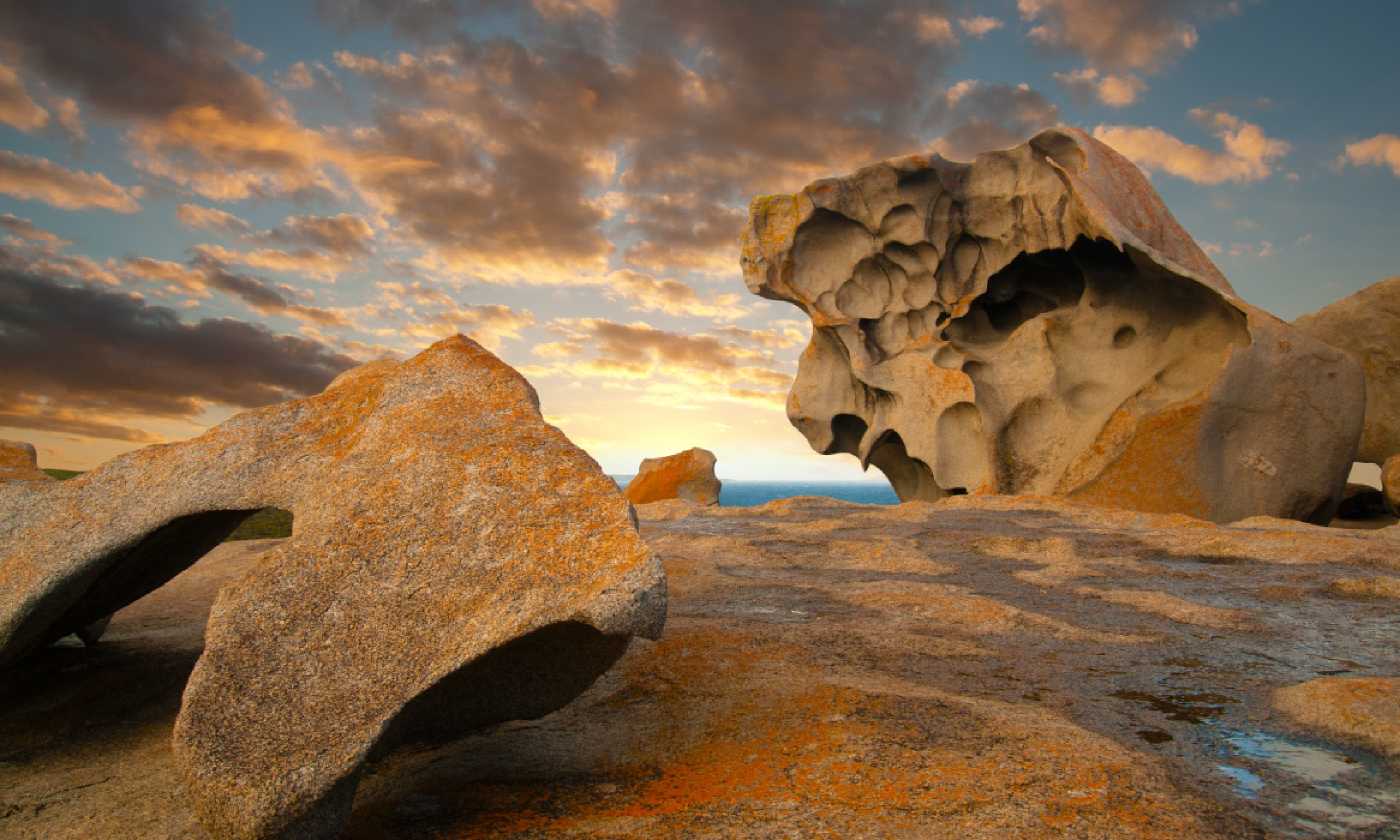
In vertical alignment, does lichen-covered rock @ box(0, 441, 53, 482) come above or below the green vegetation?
above

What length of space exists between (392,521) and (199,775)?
0.79 m

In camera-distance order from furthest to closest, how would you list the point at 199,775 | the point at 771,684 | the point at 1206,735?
1. the point at 771,684
2. the point at 1206,735
3. the point at 199,775

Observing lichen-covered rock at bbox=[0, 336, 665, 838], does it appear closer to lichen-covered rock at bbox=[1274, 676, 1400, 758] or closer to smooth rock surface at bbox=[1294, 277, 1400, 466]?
lichen-covered rock at bbox=[1274, 676, 1400, 758]

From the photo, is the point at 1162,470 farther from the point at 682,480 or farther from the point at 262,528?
the point at 262,528

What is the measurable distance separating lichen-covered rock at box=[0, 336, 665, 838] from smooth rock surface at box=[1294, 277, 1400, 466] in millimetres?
13864

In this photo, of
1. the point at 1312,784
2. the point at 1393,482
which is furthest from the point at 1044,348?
the point at 1312,784

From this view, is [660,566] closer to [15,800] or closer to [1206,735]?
[1206,735]

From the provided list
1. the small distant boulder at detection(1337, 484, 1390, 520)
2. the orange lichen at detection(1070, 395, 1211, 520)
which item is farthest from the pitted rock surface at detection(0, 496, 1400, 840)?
the small distant boulder at detection(1337, 484, 1390, 520)

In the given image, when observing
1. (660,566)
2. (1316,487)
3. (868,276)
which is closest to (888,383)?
(868,276)

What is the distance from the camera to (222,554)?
7.25 m

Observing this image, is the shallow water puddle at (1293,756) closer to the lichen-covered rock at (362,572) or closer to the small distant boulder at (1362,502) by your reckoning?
the lichen-covered rock at (362,572)

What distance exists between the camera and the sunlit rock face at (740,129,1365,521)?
9.74 meters

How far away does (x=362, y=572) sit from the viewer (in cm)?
227

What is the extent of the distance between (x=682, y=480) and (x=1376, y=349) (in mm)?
11748
